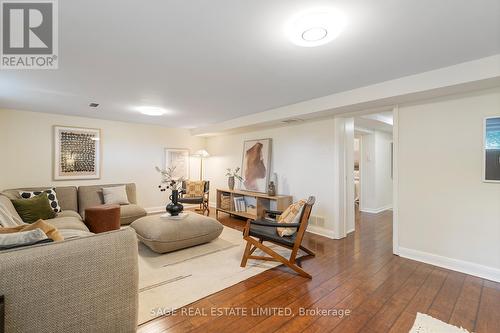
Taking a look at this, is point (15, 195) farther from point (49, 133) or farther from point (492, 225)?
point (492, 225)

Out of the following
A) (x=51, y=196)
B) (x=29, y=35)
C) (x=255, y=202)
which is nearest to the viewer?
(x=29, y=35)

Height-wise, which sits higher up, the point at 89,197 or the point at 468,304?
the point at 89,197

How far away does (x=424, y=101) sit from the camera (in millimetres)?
2959

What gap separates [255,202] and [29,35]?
4.30 metres

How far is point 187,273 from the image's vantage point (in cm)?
258

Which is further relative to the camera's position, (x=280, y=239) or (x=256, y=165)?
(x=256, y=165)

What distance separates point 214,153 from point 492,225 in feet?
19.0

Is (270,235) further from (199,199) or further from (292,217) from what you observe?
(199,199)

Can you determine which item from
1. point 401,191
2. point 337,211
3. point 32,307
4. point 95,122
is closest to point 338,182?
point 337,211

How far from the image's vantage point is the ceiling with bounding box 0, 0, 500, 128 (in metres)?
1.52

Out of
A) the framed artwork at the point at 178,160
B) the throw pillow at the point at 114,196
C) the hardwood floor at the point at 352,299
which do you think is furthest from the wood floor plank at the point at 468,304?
the framed artwork at the point at 178,160

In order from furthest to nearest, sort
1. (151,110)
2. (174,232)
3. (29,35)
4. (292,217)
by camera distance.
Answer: (151,110) < (174,232) < (292,217) < (29,35)

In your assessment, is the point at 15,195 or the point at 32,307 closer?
the point at 32,307

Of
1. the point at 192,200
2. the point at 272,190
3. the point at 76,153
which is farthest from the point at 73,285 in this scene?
the point at 76,153
